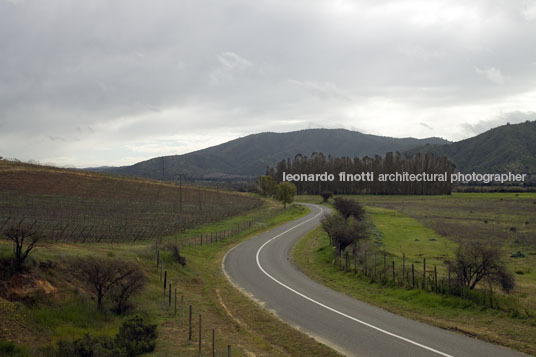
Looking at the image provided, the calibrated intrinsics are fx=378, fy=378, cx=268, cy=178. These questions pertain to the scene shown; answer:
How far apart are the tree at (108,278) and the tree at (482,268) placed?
15867 millimetres

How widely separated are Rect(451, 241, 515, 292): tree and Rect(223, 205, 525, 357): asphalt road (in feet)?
17.2

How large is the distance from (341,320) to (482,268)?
8229 millimetres

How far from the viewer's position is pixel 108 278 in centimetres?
1545

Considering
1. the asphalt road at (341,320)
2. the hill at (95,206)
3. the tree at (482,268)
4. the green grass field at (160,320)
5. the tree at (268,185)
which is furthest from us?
the tree at (268,185)

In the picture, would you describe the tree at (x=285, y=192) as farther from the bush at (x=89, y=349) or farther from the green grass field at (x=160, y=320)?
the bush at (x=89, y=349)

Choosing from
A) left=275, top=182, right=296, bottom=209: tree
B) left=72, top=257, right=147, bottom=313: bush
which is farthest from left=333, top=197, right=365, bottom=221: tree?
left=72, top=257, right=147, bottom=313: bush

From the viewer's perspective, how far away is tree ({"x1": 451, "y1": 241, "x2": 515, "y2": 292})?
1853 cm

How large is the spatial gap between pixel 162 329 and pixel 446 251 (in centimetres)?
3002

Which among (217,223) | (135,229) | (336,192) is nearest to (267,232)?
(217,223)

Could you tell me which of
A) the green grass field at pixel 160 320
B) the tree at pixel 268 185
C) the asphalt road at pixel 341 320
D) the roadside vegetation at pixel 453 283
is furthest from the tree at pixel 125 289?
the tree at pixel 268 185

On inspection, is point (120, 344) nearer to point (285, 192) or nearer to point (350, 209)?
point (350, 209)

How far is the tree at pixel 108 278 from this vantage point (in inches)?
603

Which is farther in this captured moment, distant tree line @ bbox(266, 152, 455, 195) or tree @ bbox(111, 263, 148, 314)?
distant tree line @ bbox(266, 152, 455, 195)

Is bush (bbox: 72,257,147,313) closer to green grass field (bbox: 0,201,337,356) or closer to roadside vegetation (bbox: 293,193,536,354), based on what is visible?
green grass field (bbox: 0,201,337,356)
